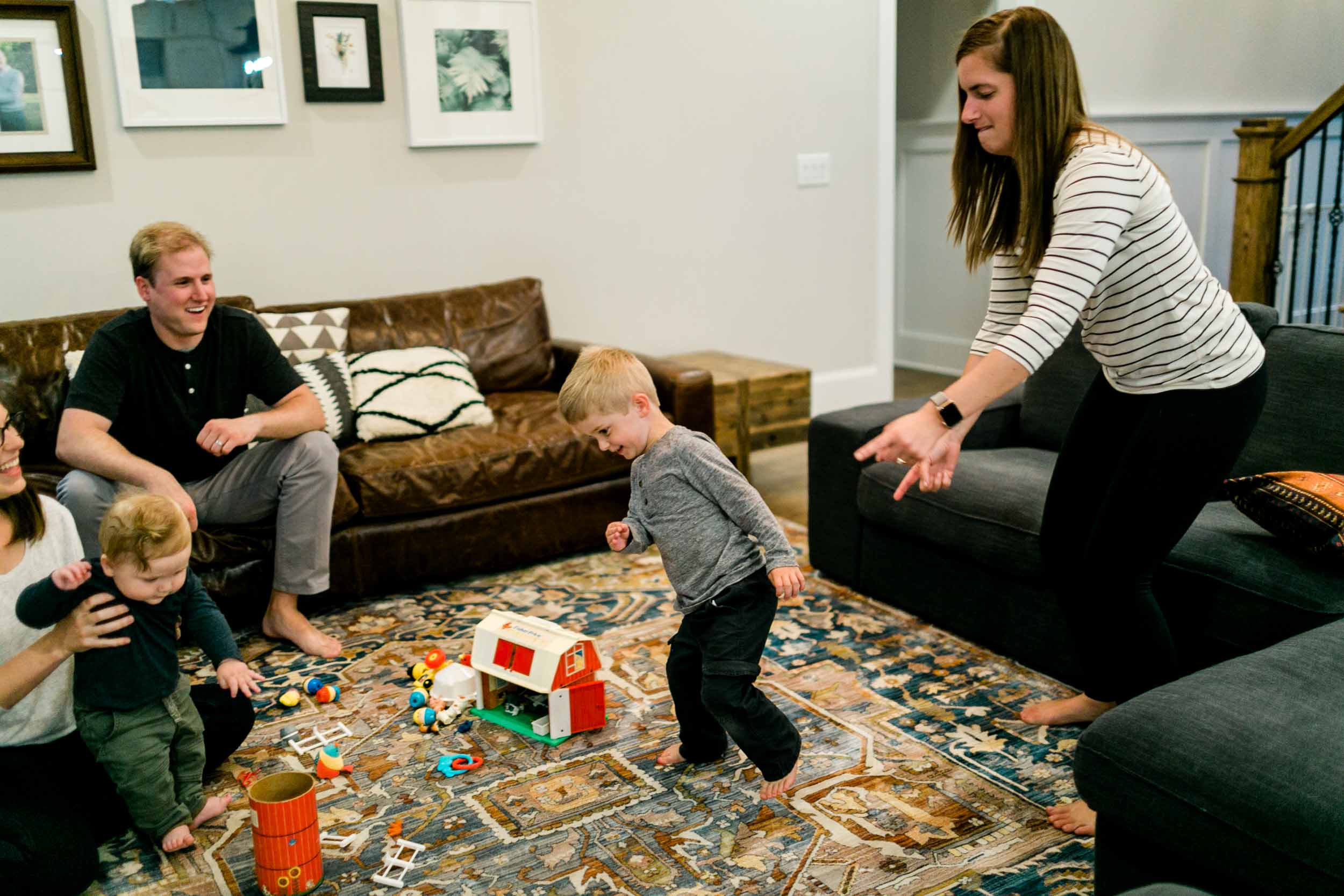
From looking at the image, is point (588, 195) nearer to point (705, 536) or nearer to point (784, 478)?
point (784, 478)

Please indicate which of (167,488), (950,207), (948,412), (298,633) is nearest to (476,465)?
(298,633)

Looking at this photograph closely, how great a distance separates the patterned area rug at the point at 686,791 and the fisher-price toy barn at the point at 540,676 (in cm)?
3

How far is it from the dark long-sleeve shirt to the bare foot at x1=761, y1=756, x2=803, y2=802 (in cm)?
113

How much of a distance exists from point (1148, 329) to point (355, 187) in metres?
2.88

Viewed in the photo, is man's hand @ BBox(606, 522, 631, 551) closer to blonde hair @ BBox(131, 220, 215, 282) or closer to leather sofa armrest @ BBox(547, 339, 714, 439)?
blonde hair @ BBox(131, 220, 215, 282)

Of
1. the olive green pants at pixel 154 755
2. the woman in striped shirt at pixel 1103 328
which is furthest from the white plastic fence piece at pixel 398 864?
the woman in striped shirt at pixel 1103 328

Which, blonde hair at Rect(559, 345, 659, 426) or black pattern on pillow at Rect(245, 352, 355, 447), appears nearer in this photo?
blonde hair at Rect(559, 345, 659, 426)

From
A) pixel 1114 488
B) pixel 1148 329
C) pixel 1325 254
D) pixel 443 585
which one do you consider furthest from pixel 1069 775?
pixel 1325 254

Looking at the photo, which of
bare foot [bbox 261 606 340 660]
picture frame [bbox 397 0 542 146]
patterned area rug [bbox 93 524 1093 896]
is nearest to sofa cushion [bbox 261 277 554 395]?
picture frame [bbox 397 0 542 146]

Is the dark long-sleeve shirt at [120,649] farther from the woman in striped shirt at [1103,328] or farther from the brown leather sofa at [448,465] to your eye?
the woman in striped shirt at [1103,328]

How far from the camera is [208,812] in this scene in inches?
84.5

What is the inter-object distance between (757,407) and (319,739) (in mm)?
2111

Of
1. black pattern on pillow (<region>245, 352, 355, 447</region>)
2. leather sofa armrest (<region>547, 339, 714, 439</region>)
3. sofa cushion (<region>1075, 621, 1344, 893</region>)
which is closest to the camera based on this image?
sofa cushion (<region>1075, 621, 1344, 893</region>)

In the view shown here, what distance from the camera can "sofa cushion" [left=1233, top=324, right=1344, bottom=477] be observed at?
2451 millimetres
